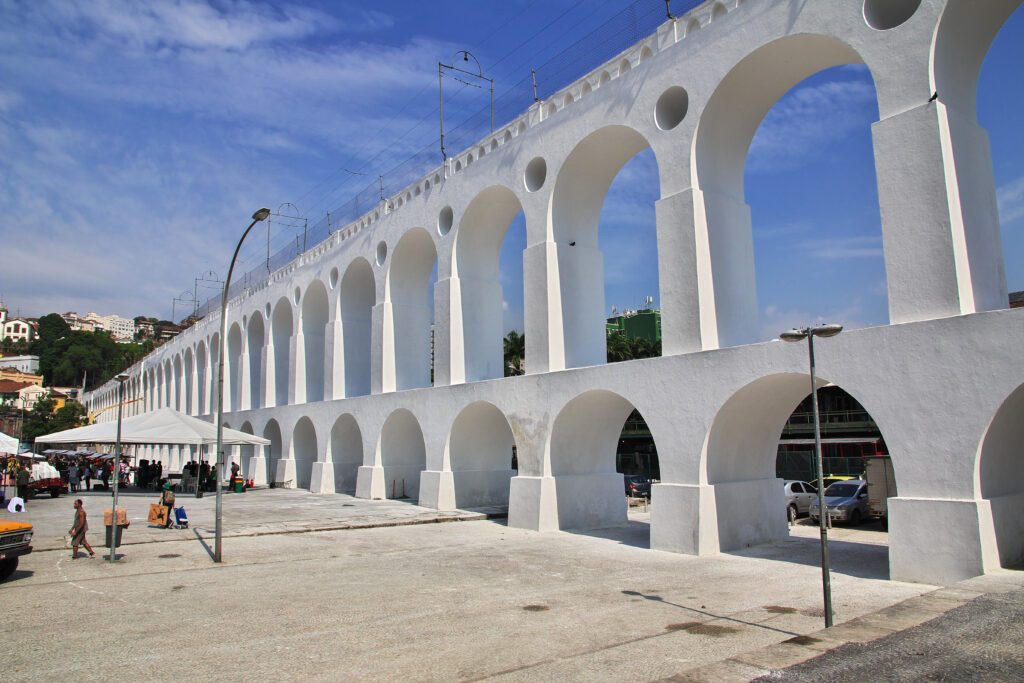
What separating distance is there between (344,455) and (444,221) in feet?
35.8

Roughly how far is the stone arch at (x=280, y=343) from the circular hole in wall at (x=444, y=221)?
46.9 feet

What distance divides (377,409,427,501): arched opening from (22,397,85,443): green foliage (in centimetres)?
6096

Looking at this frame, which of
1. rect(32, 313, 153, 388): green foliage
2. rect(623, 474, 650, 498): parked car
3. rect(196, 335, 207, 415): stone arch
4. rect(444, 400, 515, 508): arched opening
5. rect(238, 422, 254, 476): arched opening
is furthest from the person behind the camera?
rect(32, 313, 153, 388): green foliage

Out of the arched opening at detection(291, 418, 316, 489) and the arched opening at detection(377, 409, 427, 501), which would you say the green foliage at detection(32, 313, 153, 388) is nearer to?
the arched opening at detection(291, 418, 316, 489)

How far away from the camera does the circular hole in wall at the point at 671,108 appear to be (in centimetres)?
1388

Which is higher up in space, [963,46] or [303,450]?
[963,46]

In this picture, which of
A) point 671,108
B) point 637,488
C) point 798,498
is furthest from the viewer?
point 637,488

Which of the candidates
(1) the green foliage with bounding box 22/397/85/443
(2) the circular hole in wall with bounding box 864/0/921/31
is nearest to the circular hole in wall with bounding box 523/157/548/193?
(2) the circular hole in wall with bounding box 864/0/921/31

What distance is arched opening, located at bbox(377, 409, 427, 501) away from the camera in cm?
2344

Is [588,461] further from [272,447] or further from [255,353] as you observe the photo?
[255,353]

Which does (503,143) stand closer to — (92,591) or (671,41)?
(671,41)

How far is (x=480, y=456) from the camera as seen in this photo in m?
20.6

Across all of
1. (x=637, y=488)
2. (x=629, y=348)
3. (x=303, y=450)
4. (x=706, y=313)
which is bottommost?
(x=637, y=488)

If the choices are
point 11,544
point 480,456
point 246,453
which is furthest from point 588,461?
point 246,453
